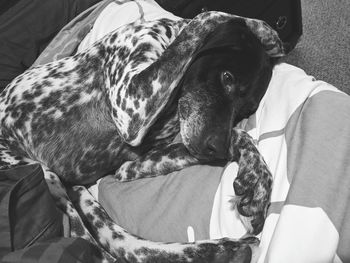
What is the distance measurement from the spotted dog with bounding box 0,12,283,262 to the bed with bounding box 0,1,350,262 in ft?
0.19

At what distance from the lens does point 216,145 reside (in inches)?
61.4

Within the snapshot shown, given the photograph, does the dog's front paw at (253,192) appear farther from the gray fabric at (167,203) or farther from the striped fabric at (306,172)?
the gray fabric at (167,203)

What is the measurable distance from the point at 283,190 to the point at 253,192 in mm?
103

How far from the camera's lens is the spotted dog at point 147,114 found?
5.15 feet

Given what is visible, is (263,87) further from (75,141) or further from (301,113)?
(75,141)

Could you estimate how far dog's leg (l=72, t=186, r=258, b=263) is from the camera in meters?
1.42

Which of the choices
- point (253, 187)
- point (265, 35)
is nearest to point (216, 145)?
point (253, 187)

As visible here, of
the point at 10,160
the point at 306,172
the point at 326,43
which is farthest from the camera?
the point at 326,43

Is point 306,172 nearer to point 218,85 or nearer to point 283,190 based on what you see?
Result: point 283,190

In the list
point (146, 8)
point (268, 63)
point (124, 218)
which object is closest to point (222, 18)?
point (268, 63)

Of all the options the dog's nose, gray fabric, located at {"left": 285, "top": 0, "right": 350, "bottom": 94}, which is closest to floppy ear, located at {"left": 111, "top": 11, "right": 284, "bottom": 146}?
the dog's nose

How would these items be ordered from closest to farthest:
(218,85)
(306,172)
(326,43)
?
(306,172) → (218,85) → (326,43)

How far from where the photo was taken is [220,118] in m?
1.62

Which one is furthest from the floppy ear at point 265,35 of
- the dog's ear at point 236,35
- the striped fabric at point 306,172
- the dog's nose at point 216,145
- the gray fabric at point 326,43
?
the gray fabric at point 326,43
